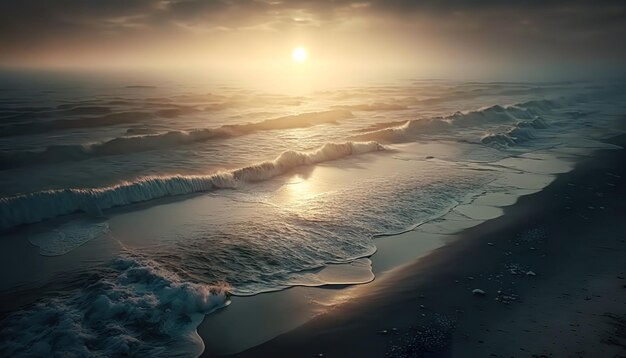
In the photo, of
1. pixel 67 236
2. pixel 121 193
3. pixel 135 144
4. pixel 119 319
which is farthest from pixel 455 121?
pixel 119 319

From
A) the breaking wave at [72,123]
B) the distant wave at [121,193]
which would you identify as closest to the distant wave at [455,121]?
the distant wave at [121,193]

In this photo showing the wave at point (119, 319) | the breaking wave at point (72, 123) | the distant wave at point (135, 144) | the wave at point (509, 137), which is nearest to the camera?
the wave at point (119, 319)

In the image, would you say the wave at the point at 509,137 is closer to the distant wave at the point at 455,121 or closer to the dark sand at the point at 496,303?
the distant wave at the point at 455,121

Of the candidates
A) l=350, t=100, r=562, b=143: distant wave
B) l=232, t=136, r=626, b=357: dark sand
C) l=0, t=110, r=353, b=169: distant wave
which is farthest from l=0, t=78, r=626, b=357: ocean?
l=232, t=136, r=626, b=357: dark sand

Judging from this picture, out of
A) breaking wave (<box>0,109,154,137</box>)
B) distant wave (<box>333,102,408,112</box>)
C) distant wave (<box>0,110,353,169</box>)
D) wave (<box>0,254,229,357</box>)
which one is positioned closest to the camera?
wave (<box>0,254,229,357</box>)

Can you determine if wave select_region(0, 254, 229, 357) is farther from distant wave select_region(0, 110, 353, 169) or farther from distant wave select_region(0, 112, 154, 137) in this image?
distant wave select_region(0, 112, 154, 137)

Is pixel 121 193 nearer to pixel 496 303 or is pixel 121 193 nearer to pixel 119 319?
pixel 119 319
